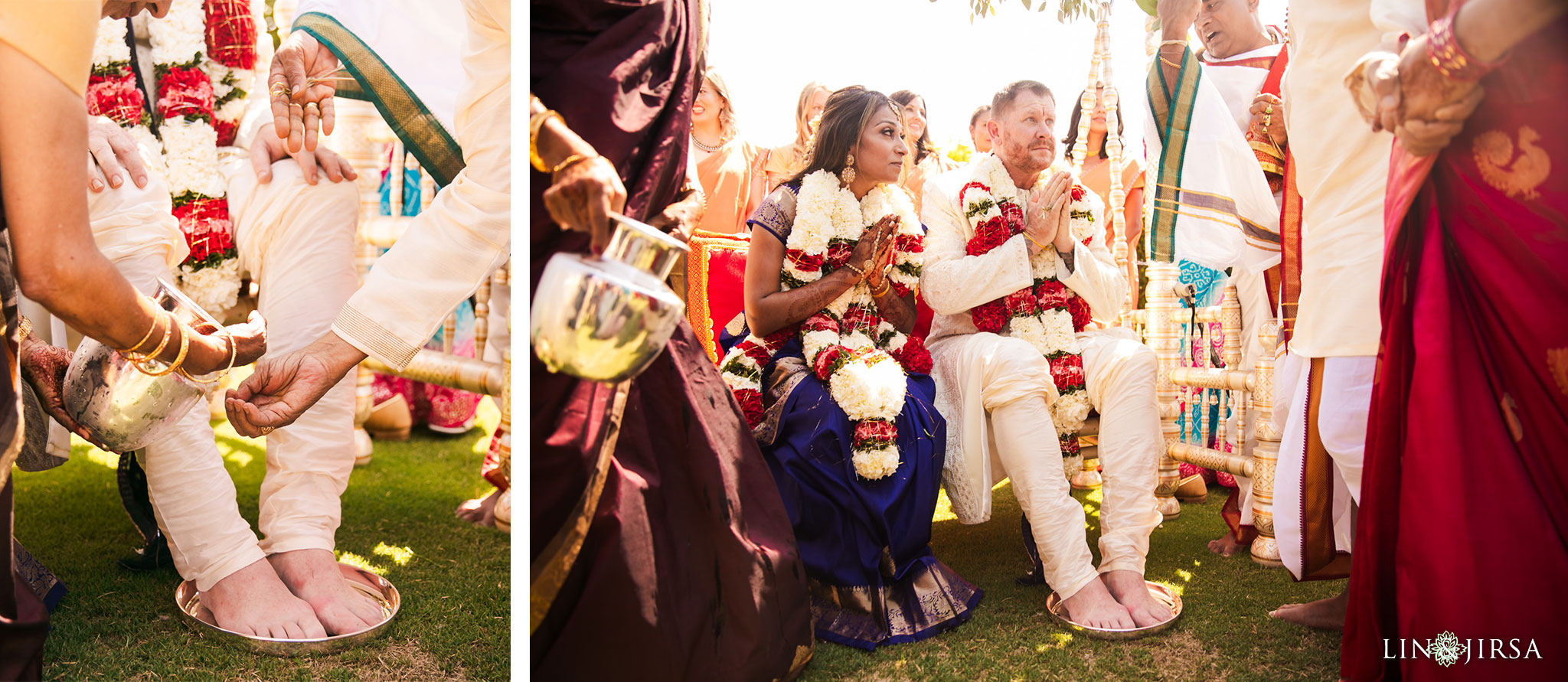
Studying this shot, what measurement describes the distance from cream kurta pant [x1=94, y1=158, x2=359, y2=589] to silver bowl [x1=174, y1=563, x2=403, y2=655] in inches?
2.2

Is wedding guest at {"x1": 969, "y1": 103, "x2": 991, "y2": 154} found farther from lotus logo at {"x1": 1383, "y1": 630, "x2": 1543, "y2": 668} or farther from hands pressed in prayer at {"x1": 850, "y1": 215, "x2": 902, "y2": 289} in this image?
lotus logo at {"x1": 1383, "y1": 630, "x2": 1543, "y2": 668}

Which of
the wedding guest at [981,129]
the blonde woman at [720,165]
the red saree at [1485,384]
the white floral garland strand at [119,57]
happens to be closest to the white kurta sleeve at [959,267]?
the wedding guest at [981,129]

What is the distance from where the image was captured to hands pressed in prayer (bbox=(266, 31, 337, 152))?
7.35 ft

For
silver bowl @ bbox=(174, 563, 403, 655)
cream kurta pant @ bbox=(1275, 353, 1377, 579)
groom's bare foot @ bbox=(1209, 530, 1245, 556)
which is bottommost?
silver bowl @ bbox=(174, 563, 403, 655)

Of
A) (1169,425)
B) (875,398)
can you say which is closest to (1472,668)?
(875,398)

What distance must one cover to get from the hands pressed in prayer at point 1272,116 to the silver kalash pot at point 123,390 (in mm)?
2613

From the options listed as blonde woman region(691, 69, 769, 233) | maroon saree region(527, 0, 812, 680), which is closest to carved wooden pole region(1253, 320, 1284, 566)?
maroon saree region(527, 0, 812, 680)

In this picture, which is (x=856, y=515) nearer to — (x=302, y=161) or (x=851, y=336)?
(x=851, y=336)

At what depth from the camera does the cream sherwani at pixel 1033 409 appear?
2.30 metres

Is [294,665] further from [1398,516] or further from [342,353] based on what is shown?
[1398,516]

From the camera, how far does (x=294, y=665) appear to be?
6.14ft

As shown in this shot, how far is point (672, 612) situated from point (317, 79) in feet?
5.16

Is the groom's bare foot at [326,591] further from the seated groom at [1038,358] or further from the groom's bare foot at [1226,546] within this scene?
the groom's bare foot at [1226,546]

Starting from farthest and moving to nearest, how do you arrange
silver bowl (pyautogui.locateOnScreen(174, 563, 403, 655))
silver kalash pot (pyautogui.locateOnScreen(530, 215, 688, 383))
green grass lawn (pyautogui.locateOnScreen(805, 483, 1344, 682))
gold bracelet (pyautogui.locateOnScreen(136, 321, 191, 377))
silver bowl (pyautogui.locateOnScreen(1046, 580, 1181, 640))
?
1. silver bowl (pyautogui.locateOnScreen(1046, 580, 1181, 640))
2. silver bowl (pyautogui.locateOnScreen(174, 563, 403, 655))
3. green grass lawn (pyautogui.locateOnScreen(805, 483, 1344, 682))
4. gold bracelet (pyautogui.locateOnScreen(136, 321, 191, 377))
5. silver kalash pot (pyautogui.locateOnScreen(530, 215, 688, 383))
